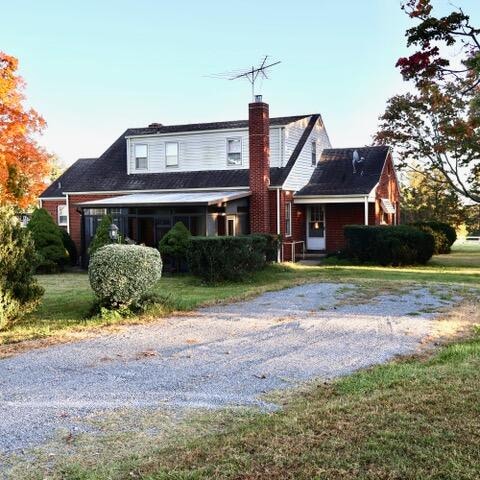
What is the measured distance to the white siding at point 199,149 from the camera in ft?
83.3

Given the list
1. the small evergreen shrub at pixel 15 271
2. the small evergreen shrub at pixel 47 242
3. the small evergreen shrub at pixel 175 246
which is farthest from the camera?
the small evergreen shrub at pixel 47 242

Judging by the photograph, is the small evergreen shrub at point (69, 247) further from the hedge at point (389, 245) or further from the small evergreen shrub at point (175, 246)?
the hedge at point (389, 245)

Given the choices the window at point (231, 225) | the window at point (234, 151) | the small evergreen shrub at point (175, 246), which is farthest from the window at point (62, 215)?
the small evergreen shrub at point (175, 246)

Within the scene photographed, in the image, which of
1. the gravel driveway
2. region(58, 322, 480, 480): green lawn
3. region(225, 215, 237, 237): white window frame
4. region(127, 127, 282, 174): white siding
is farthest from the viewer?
region(127, 127, 282, 174): white siding

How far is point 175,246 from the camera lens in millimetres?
20406

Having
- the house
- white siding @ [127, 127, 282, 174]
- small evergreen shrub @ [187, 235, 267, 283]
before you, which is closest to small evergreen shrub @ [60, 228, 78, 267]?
the house

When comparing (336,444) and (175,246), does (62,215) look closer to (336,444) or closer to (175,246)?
(175,246)

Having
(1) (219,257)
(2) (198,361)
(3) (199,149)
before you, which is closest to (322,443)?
(2) (198,361)

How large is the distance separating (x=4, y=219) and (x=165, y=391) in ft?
18.6

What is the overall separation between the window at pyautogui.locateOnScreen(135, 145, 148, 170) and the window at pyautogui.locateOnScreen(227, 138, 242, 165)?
431cm

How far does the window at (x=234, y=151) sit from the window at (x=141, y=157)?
170 inches

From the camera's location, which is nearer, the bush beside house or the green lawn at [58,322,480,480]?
the green lawn at [58,322,480,480]

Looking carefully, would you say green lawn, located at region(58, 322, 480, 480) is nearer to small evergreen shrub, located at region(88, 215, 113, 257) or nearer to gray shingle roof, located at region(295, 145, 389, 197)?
small evergreen shrub, located at region(88, 215, 113, 257)

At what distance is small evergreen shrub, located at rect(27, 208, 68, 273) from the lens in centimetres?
2256
